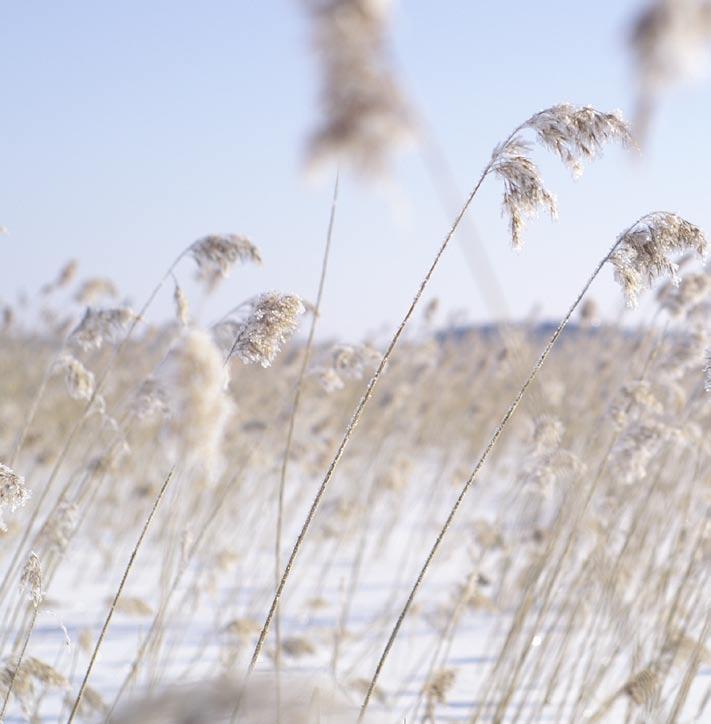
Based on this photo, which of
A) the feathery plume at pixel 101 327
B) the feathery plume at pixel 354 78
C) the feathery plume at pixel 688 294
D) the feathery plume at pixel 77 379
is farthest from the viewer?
the feathery plume at pixel 688 294

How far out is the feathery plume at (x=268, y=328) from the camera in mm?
1765

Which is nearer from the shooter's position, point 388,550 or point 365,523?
point 365,523

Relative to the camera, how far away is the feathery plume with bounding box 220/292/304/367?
A: 176cm

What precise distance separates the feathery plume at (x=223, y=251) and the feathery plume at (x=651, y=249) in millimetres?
988

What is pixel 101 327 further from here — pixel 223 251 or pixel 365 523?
pixel 365 523

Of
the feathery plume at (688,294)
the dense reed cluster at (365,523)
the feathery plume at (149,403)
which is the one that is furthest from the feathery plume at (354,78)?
the feathery plume at (688,294)

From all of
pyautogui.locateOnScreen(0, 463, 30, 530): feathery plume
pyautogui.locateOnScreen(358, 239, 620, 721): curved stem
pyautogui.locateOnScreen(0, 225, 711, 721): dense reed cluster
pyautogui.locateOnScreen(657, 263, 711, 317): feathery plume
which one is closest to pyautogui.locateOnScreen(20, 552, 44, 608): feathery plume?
pyautogui.locateOnScreen(0, 225, 711, 721): dense reed cluster

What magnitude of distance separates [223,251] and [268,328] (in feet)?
2.06

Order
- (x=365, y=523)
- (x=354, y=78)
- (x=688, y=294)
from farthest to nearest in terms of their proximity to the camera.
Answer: (x=365, y=523) < (x=688, y=294) < (x=354, y=78)

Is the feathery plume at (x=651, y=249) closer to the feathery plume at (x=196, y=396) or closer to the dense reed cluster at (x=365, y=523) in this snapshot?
the dense reed cluster at (x=365, y=523)

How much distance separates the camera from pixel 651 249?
5.43 ft

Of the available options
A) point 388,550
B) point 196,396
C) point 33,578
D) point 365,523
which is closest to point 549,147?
point 196,396

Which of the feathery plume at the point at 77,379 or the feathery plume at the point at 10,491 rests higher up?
the feathery plume at the point at 77,379

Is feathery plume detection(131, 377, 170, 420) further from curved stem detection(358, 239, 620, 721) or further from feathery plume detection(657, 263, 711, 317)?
feathery plume detection(657, 263, 711, 317)
